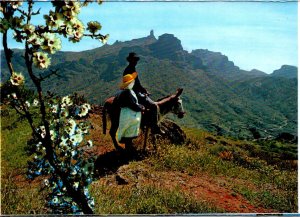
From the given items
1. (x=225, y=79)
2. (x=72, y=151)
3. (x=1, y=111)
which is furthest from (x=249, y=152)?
(x=72, y=151)

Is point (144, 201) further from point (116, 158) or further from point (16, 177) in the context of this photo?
point (16, 177)

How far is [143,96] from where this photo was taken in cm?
914

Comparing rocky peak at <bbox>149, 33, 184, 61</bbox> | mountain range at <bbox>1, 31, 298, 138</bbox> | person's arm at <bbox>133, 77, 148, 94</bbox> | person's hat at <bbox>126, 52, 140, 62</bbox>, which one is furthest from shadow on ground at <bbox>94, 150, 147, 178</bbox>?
rocky peak at <bbox>149, 33, 184, 61</bbox>

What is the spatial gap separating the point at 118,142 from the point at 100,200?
2.58m

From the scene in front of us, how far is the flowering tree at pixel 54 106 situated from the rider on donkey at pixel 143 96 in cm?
295

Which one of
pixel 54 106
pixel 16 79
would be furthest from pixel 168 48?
pixel 16 79

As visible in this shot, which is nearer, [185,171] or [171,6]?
[171,6]

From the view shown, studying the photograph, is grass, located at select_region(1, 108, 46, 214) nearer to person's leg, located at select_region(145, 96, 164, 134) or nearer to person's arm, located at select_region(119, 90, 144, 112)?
person's arm, located at select_region(119, 90, 144, 112)

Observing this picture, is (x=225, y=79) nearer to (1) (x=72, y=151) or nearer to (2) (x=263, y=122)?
(2) (x=263, y=122)

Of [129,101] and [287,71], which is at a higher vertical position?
[287,71]

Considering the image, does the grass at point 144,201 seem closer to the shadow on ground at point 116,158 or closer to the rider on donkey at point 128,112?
the shadow on ground at point 116,158

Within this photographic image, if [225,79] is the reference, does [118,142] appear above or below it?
below

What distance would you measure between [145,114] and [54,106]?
4355 millimetres

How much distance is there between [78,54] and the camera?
801cm
